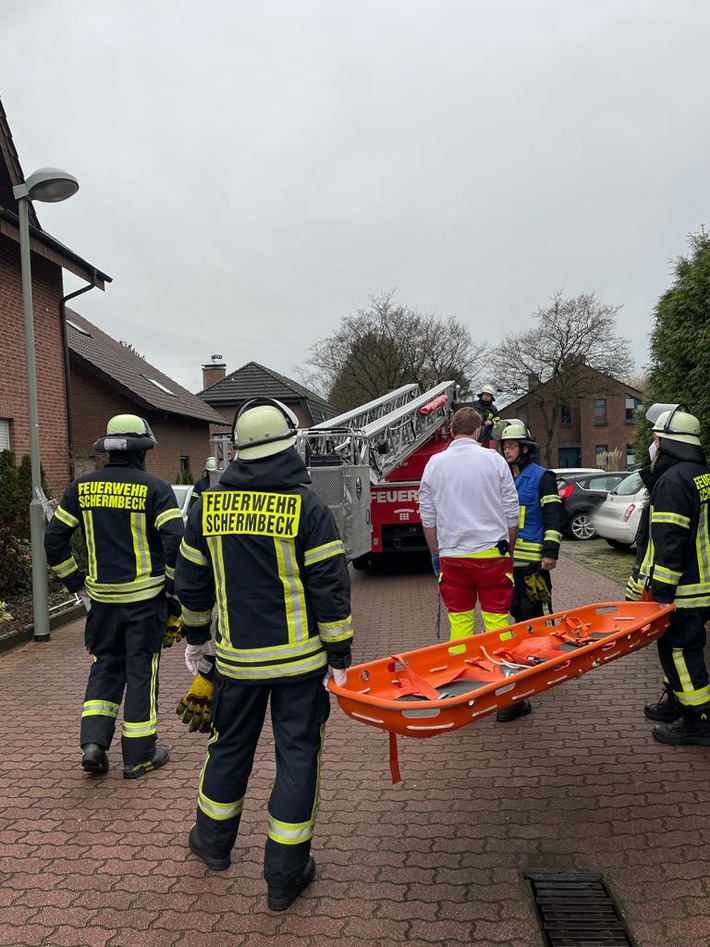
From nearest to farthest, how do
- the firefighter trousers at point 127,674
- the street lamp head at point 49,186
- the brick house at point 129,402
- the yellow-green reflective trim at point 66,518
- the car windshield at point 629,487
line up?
the firefighter trousers at point 127,674 → the yellow-green reflective trim at point 66,518 → the street lamp head at point 49,186 → the car windshield at point 629,487 → the brick house at point 129,402

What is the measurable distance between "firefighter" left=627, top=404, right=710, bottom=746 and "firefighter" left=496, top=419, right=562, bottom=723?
0.83 metres

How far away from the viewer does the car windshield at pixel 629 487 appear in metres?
12.8

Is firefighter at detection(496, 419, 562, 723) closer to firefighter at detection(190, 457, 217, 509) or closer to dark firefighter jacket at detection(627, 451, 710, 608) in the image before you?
dark firefighter jacket at detection(627, 451, 710, 608)

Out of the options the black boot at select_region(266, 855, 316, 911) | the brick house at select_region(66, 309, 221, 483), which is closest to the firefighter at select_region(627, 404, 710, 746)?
the black boot at select_region(266, 855, 316, 911)

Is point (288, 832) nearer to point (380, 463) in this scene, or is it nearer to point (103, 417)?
point (380, 463)

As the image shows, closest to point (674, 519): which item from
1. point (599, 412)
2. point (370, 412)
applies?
point (370, 412)

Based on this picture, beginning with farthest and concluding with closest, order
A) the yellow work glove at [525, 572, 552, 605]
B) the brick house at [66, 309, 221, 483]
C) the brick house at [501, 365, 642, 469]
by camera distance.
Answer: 1. the brick house at [501, 365, 642, 469]
2. the brick house at [66, 309, 221, 483]
3. the yellow work glove at [525, 572, 552, 605]

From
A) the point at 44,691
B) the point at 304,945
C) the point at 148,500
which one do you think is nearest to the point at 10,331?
the point at 44,691

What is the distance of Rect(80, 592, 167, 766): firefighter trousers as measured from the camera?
3973 mm

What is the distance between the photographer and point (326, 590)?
9.05 ft

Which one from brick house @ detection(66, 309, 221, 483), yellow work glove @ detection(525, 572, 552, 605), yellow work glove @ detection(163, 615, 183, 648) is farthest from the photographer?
brick house @ detection(66, 309, 221, 483)

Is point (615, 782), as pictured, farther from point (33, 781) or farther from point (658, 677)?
point (33, 781)

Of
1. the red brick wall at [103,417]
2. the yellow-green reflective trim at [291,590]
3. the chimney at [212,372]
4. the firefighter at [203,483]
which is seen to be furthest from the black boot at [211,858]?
the chimney at [212,372]

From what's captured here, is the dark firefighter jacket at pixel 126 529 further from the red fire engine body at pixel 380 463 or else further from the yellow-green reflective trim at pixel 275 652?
the red fire engine body at pixel 380 463
